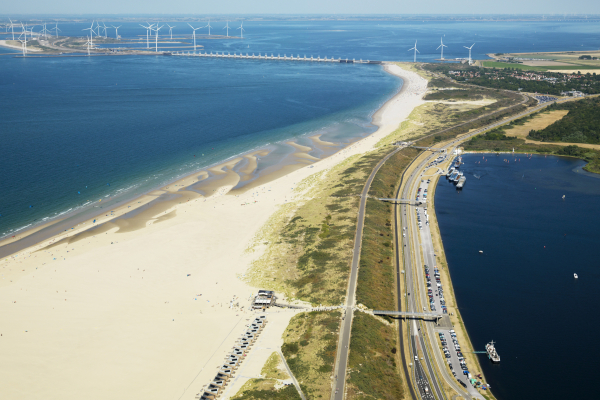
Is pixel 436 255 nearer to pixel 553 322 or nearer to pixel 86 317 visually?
pixel 553 322

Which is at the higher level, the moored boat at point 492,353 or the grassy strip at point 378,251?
the grassy strip at point 378,251

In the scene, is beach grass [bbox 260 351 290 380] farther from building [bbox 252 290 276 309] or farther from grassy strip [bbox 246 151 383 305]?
grassy strip [bbox 246 151 383 305]

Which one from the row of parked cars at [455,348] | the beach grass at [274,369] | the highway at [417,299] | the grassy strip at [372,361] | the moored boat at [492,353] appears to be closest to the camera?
the grassy strip at [372,361]

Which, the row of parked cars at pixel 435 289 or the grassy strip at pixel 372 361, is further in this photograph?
the row of parked cars at pixel 435 289

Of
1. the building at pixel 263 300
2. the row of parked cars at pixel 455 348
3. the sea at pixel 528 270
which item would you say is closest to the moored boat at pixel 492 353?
the sea at pixel 528 270

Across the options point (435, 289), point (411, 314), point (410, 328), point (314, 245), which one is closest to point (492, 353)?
point (410, 328)

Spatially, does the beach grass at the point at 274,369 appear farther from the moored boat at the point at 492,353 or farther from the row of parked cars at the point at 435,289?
the moored boat at the point at 492,353
